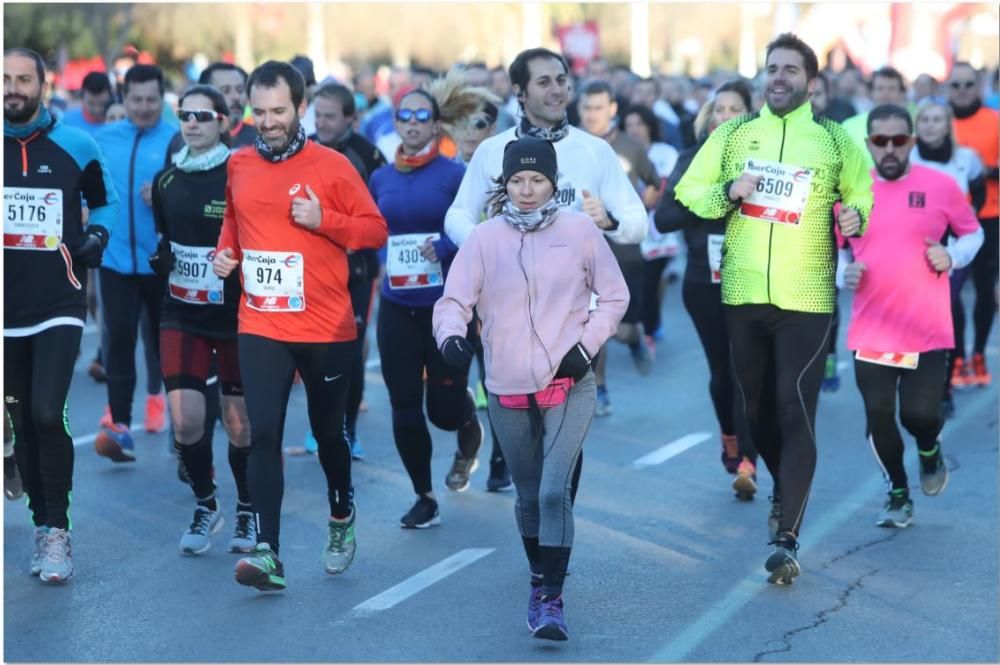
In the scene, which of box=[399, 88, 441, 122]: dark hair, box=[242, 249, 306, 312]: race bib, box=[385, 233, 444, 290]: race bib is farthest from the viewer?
box=[399, 88, 441, 122]: dark hair

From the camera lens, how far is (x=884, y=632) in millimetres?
6555

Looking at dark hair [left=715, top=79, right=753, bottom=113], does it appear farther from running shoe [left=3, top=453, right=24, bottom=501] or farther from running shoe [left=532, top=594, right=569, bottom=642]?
running shoe [left=3, top=453, right=24, bottom=501]

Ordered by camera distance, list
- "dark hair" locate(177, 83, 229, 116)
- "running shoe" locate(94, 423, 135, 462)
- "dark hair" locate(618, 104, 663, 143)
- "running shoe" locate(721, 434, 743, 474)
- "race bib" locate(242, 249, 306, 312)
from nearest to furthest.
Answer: "race bib" locate(242, 249, 306, 312) < "dark hair" locate(177, 83, 229, 116) < "running shoe" locate(721, 434, 743, 474) < "running shoe" locate(94, 423, 135, 462) < "dark hair" locate(618, 104, 663, 143)

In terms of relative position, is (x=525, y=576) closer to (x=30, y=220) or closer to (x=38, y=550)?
(x=38, y=550)

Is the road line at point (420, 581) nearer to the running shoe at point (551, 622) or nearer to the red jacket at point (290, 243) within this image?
the running shoe at point (551, 622)

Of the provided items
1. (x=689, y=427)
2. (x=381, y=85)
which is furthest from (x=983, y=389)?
(x=381, y=85)

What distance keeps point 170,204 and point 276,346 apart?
1.23 metres

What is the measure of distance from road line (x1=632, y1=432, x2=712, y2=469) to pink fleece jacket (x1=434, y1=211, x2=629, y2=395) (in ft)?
11.7

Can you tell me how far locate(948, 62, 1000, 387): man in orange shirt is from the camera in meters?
12.4

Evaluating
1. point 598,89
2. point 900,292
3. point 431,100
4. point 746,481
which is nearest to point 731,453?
point 746,481

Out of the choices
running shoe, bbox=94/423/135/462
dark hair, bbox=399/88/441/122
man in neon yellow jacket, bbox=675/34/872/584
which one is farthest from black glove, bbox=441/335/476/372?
running shoe, bbox=94/423/135/462

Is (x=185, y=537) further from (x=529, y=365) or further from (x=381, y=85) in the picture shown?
(x=381, y=85)

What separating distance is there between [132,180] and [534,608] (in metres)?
4.73

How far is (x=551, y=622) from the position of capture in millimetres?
6418
